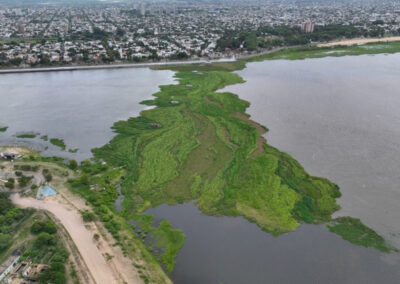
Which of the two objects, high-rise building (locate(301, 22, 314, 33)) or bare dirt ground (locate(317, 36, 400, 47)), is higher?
high-rise building (locate(301, 22, 314, 33))

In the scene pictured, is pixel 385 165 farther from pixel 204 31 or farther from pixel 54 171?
pixel 204 31

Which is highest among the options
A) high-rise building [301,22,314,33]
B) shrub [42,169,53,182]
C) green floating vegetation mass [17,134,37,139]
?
high-rise building [301,22,314,33]

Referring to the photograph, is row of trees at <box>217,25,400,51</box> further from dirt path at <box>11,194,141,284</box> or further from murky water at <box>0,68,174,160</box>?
dirt path at <box>11,194,141,284</box>

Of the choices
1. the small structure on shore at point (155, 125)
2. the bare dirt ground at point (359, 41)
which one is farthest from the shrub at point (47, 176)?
the bare dirt ground at point (359, 41)

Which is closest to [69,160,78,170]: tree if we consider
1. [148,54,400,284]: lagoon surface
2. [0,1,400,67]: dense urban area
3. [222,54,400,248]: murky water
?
[148,54,400,284]: lagoon surface

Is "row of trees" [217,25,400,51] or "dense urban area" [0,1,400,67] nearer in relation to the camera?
"dense urban area" [0,1,400,67]

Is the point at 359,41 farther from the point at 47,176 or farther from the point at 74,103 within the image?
the point at 47,176

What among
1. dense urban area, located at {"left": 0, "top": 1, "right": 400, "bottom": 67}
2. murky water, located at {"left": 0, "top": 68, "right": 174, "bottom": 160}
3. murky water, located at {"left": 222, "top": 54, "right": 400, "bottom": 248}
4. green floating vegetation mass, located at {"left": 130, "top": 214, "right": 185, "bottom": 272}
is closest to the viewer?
green floating vegetation mass, located at {"left": 130, "top": 214, "right": 185, "bottom": 272}
